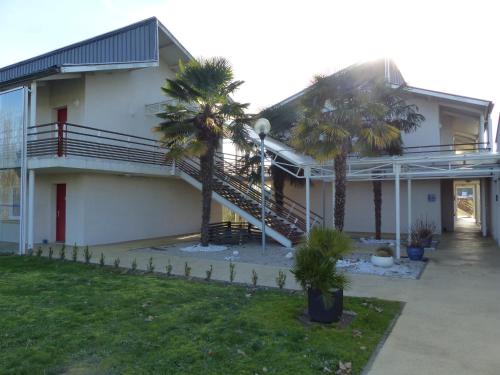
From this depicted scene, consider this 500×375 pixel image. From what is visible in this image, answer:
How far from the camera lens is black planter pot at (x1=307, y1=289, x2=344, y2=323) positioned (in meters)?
5.57

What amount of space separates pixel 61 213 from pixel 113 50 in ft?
22.6

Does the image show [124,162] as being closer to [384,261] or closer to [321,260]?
[384,261]

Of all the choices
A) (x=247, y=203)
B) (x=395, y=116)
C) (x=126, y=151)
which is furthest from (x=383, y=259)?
(x=126, y=151)

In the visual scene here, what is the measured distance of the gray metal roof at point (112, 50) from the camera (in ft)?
51.0

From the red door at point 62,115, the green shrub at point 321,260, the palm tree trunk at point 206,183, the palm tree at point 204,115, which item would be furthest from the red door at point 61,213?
the green shrub at point 321,260

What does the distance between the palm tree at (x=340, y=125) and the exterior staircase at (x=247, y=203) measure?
322cm

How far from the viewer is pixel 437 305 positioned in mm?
6711

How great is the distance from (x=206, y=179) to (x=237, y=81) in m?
3.61

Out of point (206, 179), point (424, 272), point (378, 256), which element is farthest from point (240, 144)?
point (424, 272)

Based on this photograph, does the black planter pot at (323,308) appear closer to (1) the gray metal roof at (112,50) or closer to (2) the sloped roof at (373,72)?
(2) the sloped roof at (373,72)

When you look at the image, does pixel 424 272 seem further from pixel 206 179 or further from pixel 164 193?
pixel 164 193

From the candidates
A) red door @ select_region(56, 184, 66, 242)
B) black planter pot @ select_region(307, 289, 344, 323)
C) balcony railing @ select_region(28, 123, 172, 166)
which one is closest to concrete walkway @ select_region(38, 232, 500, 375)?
black planter pot @ select_region(307, 289, 344, 323)

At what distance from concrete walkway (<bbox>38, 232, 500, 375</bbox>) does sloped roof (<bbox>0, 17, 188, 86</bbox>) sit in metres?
7.68

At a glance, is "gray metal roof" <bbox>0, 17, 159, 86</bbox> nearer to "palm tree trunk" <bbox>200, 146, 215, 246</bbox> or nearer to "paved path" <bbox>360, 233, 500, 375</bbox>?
"palm tree trunk" <bbox>200, 146, 215, 246</bbox>
